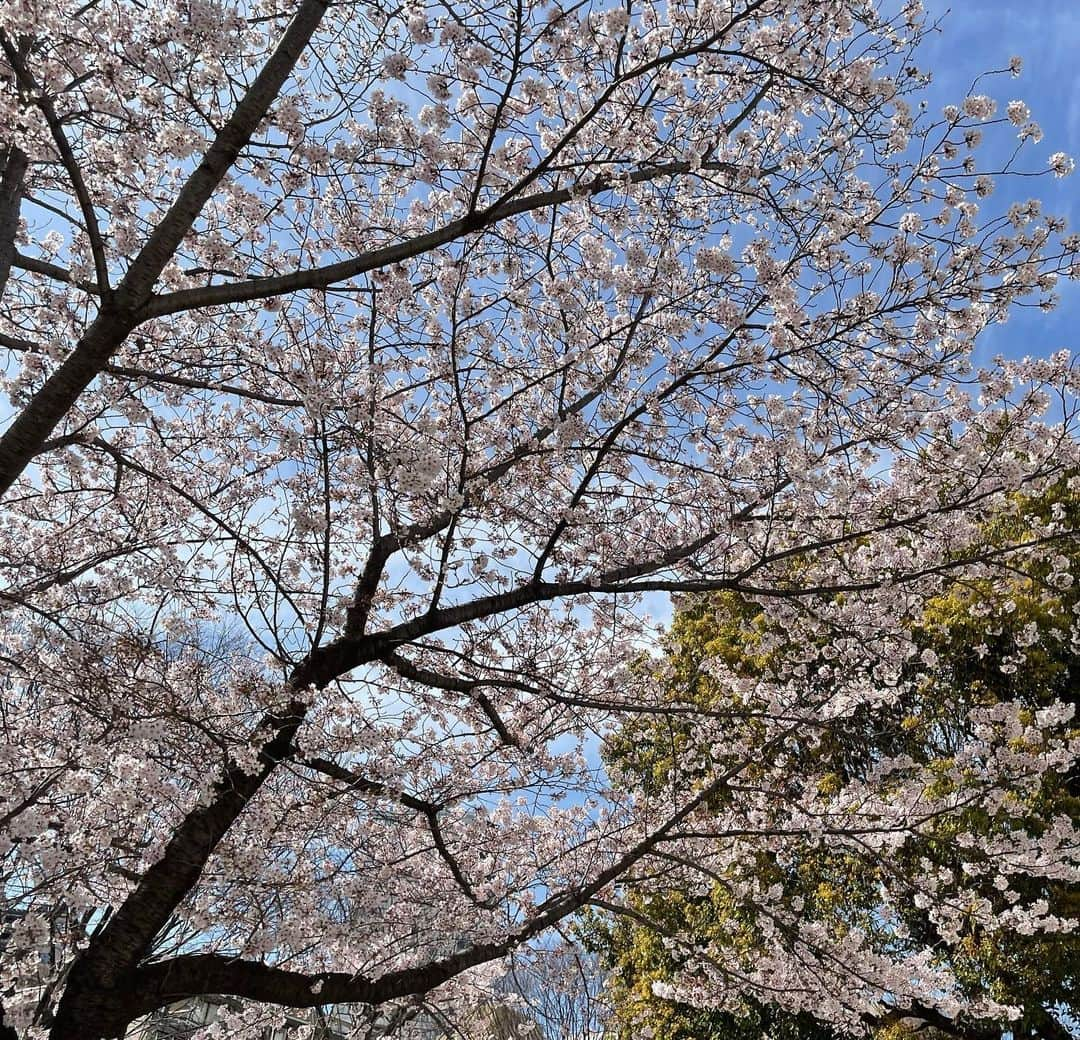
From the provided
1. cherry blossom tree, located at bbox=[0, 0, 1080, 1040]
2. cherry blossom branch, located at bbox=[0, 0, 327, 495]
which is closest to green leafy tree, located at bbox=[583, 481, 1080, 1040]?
cherry blossom tree, located at bbox=[0, 0, 1080, 1040]

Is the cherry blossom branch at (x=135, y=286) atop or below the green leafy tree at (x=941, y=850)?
below

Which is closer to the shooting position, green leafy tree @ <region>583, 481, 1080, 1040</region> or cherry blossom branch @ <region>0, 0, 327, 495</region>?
cherry blossom branch @ <region>0, 0, 327, 495</region>

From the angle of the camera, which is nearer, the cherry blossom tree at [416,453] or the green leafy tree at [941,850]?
the cherry blossom tree at [416,453]

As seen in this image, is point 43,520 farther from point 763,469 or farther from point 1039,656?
point 1039,656

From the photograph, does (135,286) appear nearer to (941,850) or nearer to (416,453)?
(416,453)

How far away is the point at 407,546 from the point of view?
461cm

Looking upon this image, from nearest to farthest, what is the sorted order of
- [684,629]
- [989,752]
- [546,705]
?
[546,705]
[989,752]
[684,629]

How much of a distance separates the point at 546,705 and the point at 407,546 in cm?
154

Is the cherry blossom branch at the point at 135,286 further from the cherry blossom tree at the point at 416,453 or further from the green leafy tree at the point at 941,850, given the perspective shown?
the green leafy tree at the point at 941,850

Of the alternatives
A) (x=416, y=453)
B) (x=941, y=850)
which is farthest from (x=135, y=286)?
(x=941, y=850)

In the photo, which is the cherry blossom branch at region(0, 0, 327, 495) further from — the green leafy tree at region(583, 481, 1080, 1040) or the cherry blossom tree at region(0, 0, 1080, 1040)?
the green leafy tree at region(583, 481, 1080, 1040)

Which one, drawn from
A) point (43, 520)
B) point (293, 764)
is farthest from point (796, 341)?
point (43, 520)

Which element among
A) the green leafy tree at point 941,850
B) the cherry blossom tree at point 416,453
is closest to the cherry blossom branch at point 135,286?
the cherry blossom tree at point 416,453

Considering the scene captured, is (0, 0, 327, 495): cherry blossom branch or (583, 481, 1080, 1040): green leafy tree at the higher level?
(583, 481, 1080, 1040): green leafy tree
